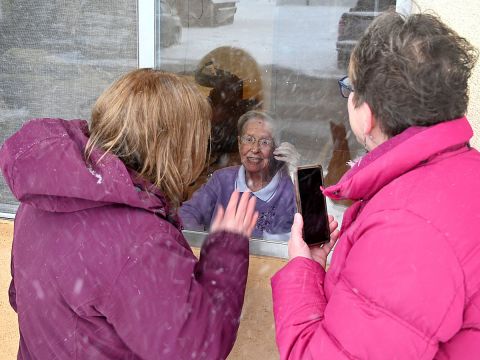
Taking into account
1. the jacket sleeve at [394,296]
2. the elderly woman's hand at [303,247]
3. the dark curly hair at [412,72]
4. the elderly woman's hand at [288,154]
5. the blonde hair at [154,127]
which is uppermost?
the dark curly hair at [412,72]

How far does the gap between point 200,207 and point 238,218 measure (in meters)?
1.32

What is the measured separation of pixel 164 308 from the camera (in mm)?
1742

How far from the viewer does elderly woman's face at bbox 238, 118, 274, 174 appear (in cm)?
341

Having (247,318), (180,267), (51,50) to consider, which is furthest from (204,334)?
(51,50)

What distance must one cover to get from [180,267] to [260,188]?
155 cm

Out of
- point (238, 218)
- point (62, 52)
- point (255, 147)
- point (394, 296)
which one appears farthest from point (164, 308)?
point (62, 52)

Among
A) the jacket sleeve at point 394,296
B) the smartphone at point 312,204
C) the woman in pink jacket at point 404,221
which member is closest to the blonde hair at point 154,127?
the smartphone at point 312,204

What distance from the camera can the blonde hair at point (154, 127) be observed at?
1.89 metres

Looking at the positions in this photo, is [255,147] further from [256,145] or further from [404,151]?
[404,151]

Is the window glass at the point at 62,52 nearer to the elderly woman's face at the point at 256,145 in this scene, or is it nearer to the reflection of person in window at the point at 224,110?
the reflection of person in window at the point at 224,110

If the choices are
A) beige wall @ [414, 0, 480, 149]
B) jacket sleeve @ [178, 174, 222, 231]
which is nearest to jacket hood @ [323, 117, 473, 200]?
beige wall @ [414, 0, 480, 149]

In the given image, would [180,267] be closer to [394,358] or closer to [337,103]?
[394,358]

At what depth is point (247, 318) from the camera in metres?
3.14

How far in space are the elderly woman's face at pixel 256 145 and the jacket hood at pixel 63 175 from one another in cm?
160
